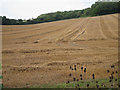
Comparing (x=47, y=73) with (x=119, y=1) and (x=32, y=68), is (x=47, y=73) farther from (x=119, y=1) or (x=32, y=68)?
(x=119, y=1)

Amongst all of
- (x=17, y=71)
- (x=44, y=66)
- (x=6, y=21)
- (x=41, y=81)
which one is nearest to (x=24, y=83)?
(x=41, y=81)

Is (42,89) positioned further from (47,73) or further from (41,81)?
(47,73)

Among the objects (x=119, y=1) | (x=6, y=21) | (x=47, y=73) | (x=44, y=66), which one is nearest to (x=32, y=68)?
(x=44, y=66)

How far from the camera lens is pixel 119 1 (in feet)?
138

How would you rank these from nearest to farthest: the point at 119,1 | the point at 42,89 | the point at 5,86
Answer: the point at 42,89
the point at 5,86
the point at 119,1

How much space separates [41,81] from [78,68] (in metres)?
→ 2.29

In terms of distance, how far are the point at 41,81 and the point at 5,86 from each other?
3.94ft

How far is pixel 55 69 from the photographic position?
7621 millimetres

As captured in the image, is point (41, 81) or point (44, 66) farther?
point (44, 66)

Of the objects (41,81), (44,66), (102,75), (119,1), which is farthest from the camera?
(119,1)

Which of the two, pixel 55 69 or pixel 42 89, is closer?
pixel 42 89

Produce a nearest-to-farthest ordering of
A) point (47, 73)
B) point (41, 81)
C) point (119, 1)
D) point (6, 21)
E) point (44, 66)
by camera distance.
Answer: point (41, 81)
point (47, 73)
point (44, 66)
point (6, 21)
point (119, 1)

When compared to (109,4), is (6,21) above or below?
below

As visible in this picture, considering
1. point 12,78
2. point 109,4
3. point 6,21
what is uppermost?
point 109,4
